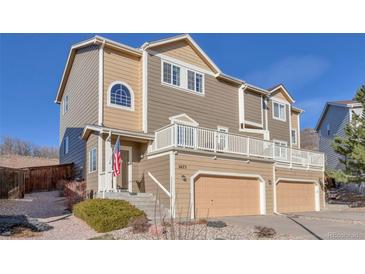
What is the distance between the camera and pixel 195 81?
57.5 feet

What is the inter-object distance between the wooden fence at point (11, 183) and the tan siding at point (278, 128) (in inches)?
557

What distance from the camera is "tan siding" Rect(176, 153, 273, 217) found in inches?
494

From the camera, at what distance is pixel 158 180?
13164 mm

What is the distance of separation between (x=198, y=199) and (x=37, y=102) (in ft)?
32.5

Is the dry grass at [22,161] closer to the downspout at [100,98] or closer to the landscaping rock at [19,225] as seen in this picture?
the downspout at [100,98]

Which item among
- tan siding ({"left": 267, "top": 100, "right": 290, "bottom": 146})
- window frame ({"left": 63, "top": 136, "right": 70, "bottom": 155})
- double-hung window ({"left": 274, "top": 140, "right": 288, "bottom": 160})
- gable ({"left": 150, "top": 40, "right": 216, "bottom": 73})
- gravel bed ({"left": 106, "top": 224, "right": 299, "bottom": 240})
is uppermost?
gable ({"left": 150, "top": 40, "right": 216, "bottom": 73})

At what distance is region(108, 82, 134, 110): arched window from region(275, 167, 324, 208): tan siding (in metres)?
7.77

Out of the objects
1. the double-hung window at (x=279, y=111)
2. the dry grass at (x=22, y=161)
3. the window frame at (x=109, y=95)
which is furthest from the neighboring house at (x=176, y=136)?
the dry grass at (x=22, y=161)

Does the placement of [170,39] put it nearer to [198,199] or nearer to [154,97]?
[154,97]

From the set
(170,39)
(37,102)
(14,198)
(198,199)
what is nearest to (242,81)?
(170,39)

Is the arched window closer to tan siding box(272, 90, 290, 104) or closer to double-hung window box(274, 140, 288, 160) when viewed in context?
double-hung window box(274, 140, 288, 160)

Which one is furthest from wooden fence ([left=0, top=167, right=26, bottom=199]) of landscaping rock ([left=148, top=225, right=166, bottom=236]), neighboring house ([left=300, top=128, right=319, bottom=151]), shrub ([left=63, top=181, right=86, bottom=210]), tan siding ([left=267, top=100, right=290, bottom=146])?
neighboring house ([left=300, top=128, right=319, bottom=151])
